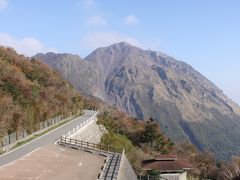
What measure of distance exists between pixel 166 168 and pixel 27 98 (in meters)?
24.4

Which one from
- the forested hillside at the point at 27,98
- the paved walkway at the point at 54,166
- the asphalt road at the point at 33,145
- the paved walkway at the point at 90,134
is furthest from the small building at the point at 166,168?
the forested hillside at the point at 27,98

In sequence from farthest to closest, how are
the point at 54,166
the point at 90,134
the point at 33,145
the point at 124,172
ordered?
→ the point at 90,134 < the point at 33,145 < the point at 124,172 < the point at 54,166

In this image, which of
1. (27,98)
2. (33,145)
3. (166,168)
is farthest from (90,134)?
(33,145)

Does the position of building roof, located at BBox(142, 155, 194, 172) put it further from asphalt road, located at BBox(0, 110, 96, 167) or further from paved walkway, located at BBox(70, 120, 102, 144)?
asphalt road, located at BBox(0, 110, 96, 167)

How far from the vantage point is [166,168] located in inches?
2039

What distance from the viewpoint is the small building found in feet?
168

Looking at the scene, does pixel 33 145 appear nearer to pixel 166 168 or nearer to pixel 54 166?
pixel 54 166

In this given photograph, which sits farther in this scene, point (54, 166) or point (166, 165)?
point (166, 165)

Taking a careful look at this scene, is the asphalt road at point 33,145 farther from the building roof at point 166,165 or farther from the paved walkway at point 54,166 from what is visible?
the building roof at point 166,165

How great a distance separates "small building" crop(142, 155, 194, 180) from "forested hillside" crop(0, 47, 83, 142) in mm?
16992

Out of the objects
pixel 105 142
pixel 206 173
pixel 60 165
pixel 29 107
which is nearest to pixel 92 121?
pixel 105 142

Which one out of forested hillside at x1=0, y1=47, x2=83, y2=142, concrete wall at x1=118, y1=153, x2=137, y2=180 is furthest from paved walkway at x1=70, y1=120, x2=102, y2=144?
concrete wall at x1=118, y1=153, x2=137, y2=180

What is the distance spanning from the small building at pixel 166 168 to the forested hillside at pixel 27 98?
55.7 ft

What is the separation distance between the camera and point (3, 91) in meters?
61.4
